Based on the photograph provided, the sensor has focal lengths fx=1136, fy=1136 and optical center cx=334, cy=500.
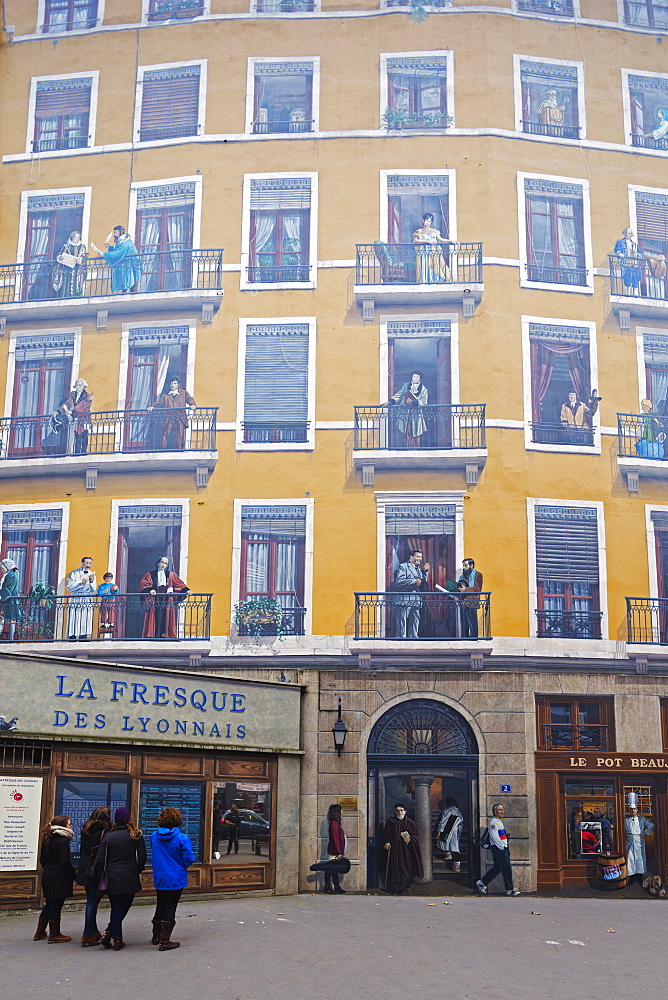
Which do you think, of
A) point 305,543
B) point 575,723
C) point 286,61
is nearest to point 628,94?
point 286,61

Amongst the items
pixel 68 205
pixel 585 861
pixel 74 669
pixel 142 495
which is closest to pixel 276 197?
pixel 68 205

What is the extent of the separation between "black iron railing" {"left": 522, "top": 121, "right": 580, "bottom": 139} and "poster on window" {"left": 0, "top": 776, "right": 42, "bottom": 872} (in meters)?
16.0

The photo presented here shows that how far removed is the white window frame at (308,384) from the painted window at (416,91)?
15.6 feet

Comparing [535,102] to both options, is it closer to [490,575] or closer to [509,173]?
[509,173]

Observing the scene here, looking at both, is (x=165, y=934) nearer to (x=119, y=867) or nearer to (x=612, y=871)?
(x=119, y=867)

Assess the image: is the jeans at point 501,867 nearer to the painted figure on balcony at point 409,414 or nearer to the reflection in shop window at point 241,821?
the reflection in shop window at point 241,821

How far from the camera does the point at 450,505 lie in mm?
21344

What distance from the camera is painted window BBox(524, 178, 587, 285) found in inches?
901

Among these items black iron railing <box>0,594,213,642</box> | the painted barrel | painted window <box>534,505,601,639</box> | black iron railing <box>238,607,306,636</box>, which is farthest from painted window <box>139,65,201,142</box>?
the painted barrel

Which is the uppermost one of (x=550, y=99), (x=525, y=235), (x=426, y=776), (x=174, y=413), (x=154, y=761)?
(x=550, y=99)

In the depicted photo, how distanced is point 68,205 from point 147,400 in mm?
4858

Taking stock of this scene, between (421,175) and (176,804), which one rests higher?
(421,175)

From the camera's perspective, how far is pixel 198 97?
24.0 metres

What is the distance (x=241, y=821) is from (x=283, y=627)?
12.6 feet
